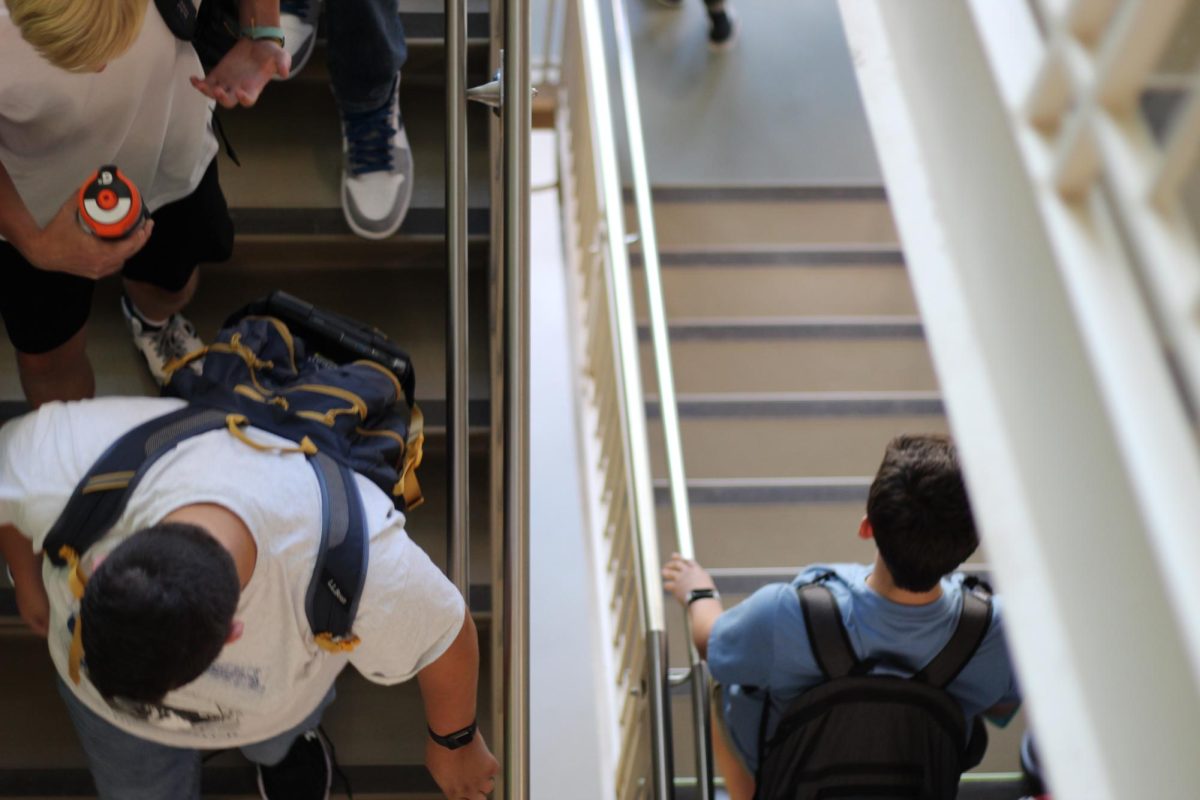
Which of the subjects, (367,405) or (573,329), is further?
(573,329)

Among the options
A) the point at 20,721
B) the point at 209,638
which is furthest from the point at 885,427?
the point at 209,638

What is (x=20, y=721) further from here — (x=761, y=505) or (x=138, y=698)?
(x=761, y=505)

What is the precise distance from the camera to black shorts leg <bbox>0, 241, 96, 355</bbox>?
167 centimetres

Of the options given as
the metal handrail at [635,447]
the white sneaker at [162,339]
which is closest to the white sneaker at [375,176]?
the white sneaker at [162,339]

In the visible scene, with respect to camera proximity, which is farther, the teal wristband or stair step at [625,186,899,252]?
stair step at [625,186,899,252]

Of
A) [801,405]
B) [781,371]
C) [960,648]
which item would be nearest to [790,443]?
[801,405]

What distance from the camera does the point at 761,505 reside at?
→ 3.41m

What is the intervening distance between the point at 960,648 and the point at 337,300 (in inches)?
51.9

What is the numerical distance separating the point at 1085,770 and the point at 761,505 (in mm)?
2399

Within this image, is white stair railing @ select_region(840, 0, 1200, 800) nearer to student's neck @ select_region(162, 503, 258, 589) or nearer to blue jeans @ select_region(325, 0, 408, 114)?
student's neck @ select_region(162, 503, 258, 589)

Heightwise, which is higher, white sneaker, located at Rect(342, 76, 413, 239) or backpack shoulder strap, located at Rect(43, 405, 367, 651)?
white sneaker, located at Rect(342, 76, 413, 239)

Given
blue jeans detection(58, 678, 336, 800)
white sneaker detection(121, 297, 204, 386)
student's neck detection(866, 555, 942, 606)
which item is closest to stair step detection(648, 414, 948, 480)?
student's neck detection(866, 555, 942, 606)

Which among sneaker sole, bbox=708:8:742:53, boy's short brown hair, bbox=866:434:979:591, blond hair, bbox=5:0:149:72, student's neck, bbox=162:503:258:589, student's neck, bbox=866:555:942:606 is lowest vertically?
student's neck, bbox=162:503:258:589

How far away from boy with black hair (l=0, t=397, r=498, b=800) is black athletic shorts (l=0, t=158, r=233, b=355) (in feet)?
1.18
